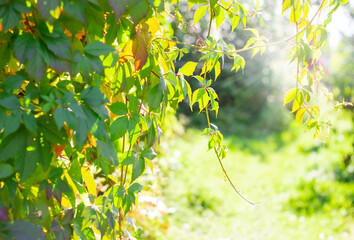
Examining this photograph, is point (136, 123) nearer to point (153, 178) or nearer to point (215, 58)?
point (215, 58)

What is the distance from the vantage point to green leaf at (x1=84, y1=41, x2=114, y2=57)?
0.83 metres

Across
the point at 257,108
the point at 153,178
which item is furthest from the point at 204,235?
the point at 257,108

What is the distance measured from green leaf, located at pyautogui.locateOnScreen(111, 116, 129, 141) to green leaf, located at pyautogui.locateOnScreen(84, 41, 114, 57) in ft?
0.68

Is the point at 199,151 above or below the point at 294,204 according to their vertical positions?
above

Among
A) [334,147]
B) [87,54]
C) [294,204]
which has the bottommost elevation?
[87,54]

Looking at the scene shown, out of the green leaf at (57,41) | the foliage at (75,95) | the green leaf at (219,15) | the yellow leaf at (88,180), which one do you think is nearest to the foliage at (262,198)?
the yellow leaf at (88,180)

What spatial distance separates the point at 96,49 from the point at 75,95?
0.37ft

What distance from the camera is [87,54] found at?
2.75 ft

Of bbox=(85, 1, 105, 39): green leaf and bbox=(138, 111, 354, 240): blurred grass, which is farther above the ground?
bbox=(138, 111, 354, 240): blurred grass

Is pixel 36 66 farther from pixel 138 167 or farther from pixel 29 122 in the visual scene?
pixel 138 167

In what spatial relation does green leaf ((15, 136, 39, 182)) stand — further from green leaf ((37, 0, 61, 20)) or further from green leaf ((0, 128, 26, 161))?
green leaf ((37, 0, 61, 20))

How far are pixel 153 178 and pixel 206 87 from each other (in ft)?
6.31

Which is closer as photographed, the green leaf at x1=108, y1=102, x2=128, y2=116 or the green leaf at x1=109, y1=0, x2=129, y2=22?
the green leaf at x1=109, y1=0, x2=129, y2=22

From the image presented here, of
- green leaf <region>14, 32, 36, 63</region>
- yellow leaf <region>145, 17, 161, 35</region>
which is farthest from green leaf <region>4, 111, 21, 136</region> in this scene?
yellow leaf <region>145, 17, 161, 35</region>
